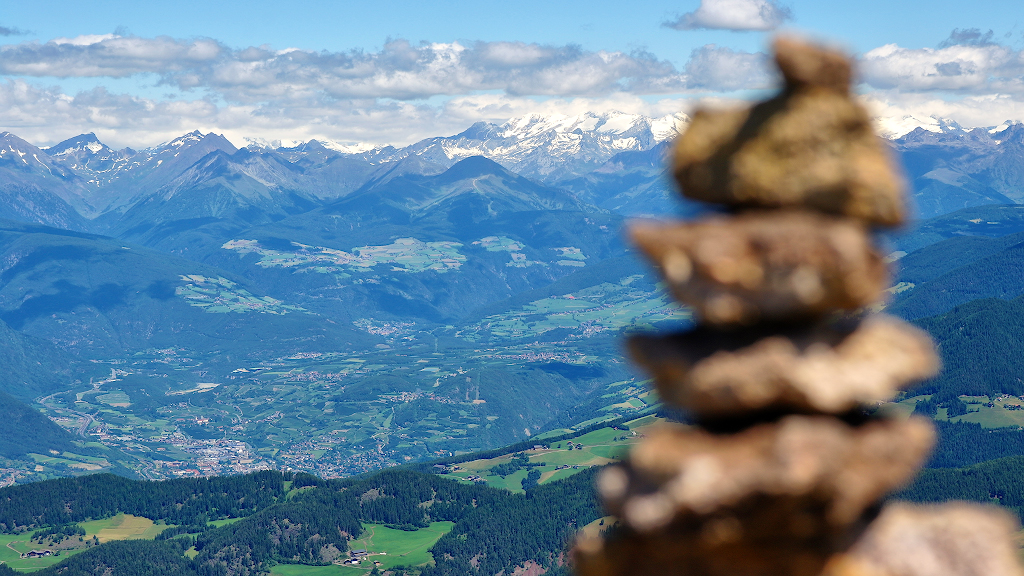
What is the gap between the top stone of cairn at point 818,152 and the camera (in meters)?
11.7

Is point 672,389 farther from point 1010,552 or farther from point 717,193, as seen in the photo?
point 1010,552

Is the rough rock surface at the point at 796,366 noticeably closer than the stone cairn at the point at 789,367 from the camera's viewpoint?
No

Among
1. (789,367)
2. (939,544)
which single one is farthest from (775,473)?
(939,544)

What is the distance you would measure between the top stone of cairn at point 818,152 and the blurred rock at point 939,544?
4.25m

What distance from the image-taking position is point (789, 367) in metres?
11.5

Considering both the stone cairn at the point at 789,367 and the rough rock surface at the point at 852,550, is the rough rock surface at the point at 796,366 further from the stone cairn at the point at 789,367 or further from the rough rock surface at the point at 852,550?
the rough rock surface at the point at 852,550

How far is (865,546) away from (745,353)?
321cm

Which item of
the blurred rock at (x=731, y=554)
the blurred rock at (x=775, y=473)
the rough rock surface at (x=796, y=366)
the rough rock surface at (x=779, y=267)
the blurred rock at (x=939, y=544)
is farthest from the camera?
the blurred rock at (x=939, y=544)

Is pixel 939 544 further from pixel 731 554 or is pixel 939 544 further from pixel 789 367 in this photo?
pixel 789 367

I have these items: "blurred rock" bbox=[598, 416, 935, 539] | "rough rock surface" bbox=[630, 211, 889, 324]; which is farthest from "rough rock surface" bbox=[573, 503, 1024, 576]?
"rough rock surface" bbox=[630, 211, 889, 324]

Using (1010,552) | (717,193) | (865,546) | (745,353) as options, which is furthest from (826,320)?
(1010,552)

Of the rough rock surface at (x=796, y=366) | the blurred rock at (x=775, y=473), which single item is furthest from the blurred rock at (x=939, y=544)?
the rough rock surface at (x=796, y=366)

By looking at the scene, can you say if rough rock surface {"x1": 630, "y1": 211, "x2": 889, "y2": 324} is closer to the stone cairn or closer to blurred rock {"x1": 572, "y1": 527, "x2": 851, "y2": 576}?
the stone cairn

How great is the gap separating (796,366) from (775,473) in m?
1.36
